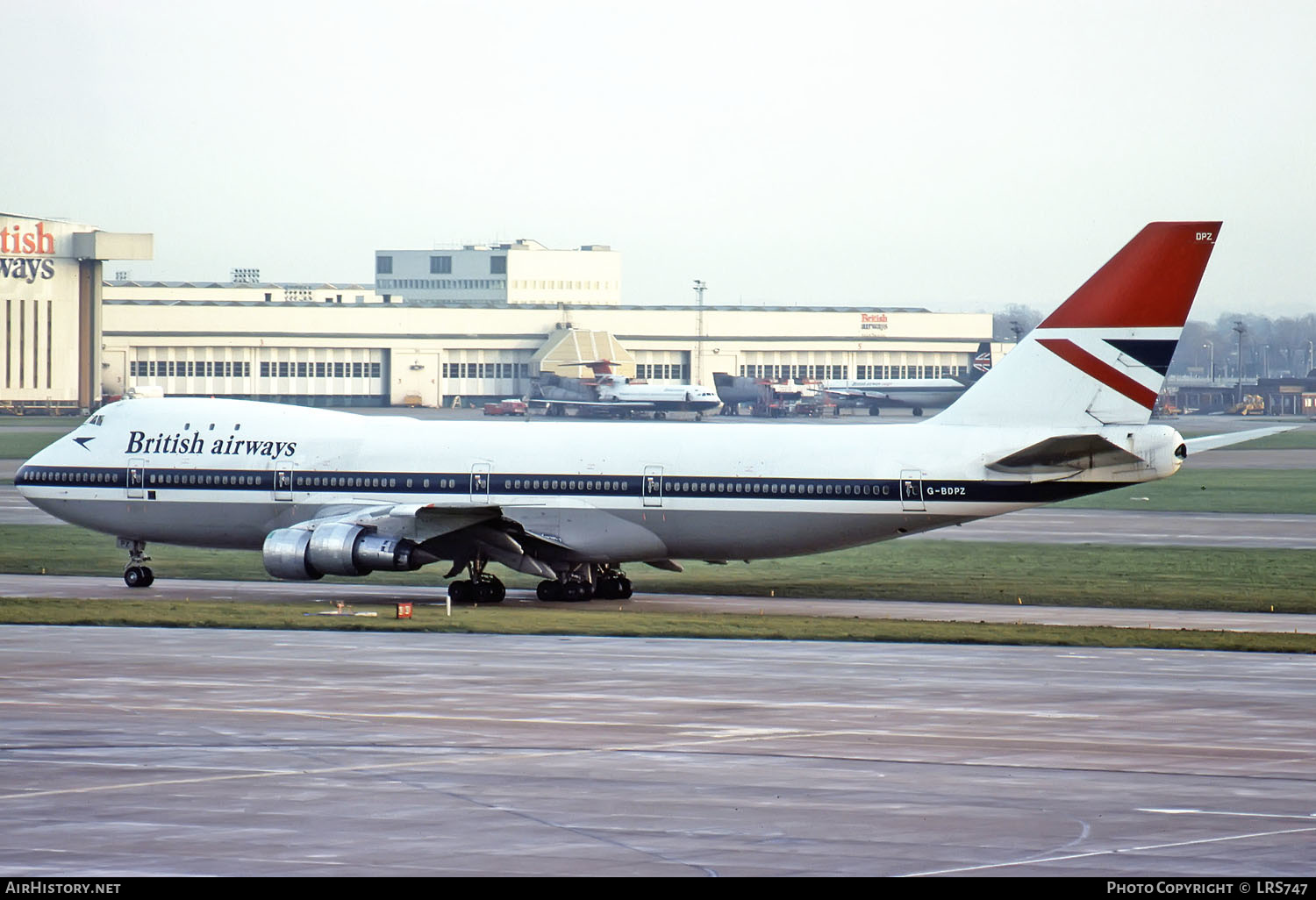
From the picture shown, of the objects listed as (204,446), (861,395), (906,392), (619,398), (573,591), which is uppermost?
(906,392)

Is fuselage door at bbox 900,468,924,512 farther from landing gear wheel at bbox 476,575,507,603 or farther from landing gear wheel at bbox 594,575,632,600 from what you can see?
landing gear wheel at bbox 476,575,507,603

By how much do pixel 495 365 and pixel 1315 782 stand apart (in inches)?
6334

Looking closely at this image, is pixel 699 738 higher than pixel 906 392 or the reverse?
the reverse

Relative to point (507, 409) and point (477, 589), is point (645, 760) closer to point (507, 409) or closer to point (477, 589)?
point (477, 589)

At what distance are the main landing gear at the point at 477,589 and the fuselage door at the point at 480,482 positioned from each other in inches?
58.5

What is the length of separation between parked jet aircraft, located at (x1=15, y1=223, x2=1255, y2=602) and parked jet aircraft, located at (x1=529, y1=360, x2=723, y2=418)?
110m

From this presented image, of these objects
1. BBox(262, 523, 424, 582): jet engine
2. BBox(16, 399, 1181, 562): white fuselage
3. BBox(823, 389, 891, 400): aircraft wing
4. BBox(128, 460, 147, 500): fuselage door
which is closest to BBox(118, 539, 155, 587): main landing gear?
BBox(16, 399, 1181, 562): white fuselage

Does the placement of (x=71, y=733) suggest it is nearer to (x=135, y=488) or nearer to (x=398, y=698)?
(x=398, y=698)

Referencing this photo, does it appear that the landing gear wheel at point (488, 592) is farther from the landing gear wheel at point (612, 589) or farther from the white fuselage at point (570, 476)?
the landing gear wheel at point (612, 589)

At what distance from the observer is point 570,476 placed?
4497cm

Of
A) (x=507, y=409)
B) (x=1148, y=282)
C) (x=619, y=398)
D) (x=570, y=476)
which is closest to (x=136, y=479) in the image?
(x=570, y=476)

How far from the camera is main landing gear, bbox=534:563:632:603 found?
45.9 metres

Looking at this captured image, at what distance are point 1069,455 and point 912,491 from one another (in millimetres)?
3758

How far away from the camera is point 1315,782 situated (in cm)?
2092
